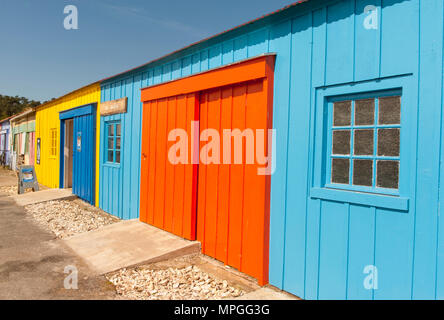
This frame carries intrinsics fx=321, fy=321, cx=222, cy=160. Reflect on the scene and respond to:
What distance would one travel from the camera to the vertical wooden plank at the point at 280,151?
11.9 ft

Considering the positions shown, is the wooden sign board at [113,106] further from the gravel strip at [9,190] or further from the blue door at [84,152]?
the gravel strip at [9,190]

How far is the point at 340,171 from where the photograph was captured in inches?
126

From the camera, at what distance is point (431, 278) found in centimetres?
248

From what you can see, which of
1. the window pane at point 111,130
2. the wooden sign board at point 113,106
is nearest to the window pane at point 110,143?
the window pane at point 111,130

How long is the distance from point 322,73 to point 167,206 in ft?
11.3

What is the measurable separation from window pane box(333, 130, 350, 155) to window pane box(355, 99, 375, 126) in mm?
162

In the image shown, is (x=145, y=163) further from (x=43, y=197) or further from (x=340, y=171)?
(x=43, y=197)

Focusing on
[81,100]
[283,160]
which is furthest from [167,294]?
[81,100]

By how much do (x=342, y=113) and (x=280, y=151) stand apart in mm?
810

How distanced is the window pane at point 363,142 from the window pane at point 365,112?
0.28ft

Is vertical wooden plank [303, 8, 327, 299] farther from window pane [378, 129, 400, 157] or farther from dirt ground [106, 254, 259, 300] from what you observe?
dirt ground [106, 254, 259, 300]

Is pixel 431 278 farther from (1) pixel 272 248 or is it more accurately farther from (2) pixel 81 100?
(2) pixel 81 100

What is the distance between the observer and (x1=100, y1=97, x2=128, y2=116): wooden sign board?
715cm

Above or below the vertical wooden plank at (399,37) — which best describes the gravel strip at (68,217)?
below
